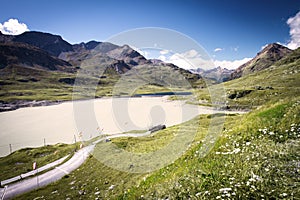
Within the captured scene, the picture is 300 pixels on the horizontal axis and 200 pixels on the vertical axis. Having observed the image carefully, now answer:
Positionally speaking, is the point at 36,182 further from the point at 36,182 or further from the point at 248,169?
the point at 248,169

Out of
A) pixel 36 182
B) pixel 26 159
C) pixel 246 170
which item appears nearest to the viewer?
pixel 246 170

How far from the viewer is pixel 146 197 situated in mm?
11367

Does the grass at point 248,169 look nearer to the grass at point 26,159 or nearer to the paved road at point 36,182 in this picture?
the paved road at point 36,182

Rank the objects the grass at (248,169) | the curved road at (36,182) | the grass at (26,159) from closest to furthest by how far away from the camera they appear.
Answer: the grass at (248,169) → the curved road at (36,182) → the grass at (26,159)

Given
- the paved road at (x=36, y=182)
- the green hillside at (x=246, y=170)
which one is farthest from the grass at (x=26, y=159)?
the green hillside at (x=246, y=170)

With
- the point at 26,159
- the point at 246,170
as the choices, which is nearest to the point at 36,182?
the point at 26,159

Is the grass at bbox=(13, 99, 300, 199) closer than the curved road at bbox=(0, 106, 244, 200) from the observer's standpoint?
Yes

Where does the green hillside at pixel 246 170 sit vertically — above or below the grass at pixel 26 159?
above

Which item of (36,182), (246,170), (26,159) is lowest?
(36,182)

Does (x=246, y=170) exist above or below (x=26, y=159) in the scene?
above

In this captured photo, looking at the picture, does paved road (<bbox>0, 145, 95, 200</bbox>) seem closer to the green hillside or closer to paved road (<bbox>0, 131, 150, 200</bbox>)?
paved road (<bbox>0, 131, 150, 200</bbox>)

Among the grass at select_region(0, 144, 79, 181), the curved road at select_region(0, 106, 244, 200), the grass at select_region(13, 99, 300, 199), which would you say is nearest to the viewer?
the grass at select_region(13, 99, 300, 199)

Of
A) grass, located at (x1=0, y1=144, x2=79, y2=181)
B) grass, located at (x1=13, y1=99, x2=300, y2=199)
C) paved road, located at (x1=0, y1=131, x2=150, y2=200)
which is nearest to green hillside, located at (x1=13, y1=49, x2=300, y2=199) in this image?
grass, located at (x1=13, y1=99, x2=300, y2=199)

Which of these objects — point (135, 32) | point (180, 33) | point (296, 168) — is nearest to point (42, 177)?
point (135, 32)
